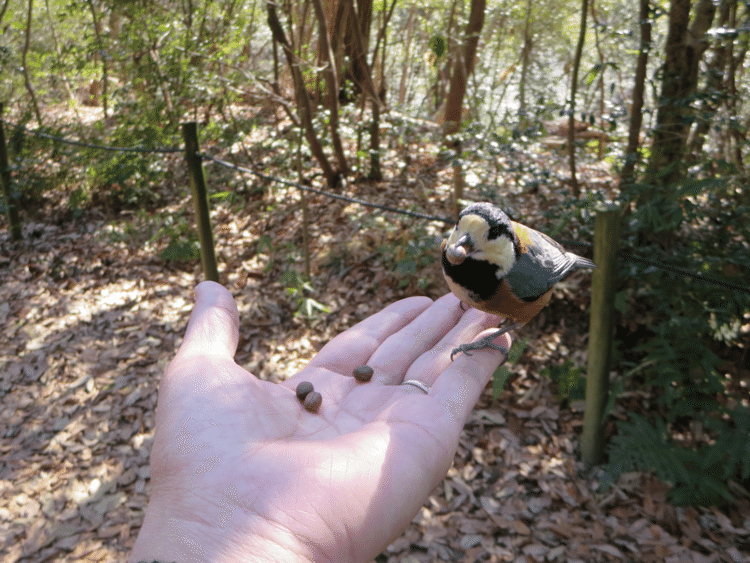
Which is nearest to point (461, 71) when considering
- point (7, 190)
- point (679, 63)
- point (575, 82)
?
point (575, 82)

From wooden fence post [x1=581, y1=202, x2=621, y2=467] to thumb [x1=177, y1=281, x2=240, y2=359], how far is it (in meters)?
1.62

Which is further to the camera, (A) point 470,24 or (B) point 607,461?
(A) point 470,24

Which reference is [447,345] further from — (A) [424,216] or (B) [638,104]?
(B) [638,104]

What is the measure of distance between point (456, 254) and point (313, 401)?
29.0 inches

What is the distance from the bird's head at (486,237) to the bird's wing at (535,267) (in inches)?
1.9

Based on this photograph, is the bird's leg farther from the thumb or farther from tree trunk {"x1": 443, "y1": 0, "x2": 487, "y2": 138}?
tree trunk {"x1": 443, "y1": 0, "x2": 487, "y2": 138}

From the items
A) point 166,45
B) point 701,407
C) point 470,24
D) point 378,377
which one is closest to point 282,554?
point 378,377

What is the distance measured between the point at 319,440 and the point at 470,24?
4.36 m

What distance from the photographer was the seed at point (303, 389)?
1.85 m

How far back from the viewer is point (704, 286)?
2.80 m

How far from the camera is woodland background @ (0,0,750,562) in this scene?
260cm

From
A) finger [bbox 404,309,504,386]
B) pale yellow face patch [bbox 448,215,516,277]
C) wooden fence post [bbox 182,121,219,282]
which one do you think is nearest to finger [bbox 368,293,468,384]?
finger [bbox 404,309,504,386]

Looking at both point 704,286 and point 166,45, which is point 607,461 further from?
point 166,45

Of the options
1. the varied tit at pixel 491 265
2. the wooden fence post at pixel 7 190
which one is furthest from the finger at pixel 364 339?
the wooden fence post at pixel 7 190
